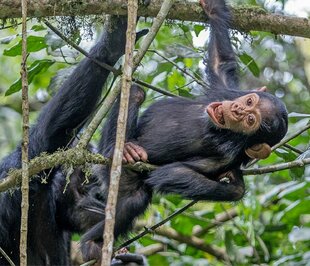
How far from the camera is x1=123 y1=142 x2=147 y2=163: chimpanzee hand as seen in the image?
4.74m

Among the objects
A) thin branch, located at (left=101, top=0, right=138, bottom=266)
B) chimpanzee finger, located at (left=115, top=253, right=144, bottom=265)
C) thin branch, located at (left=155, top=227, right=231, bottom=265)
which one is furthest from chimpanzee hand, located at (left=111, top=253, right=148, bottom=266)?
thin branch, located at (left=101, top=0, right=138, bottom=266)

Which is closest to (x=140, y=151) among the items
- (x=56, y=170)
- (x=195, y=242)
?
(x=56, y=170)

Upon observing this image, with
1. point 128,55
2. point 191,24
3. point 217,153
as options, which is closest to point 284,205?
point 191,24

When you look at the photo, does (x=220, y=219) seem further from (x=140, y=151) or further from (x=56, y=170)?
(x=140, y=151)

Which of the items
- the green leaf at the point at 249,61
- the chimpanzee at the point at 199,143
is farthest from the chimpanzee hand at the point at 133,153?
the green leaf at the point at 249,61

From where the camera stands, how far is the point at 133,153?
15.7ft

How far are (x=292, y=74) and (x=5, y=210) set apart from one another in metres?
5.51

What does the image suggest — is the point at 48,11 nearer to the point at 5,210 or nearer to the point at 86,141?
the point at 86,141

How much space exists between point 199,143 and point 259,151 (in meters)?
0.40

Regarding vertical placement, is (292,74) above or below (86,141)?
below

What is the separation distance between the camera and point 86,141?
4121mm

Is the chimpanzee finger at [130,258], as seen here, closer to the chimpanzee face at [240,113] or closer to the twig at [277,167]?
the twig at [277,167]

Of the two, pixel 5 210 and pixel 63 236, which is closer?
pixel 5 210

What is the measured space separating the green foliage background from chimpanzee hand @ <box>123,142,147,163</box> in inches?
36.9
